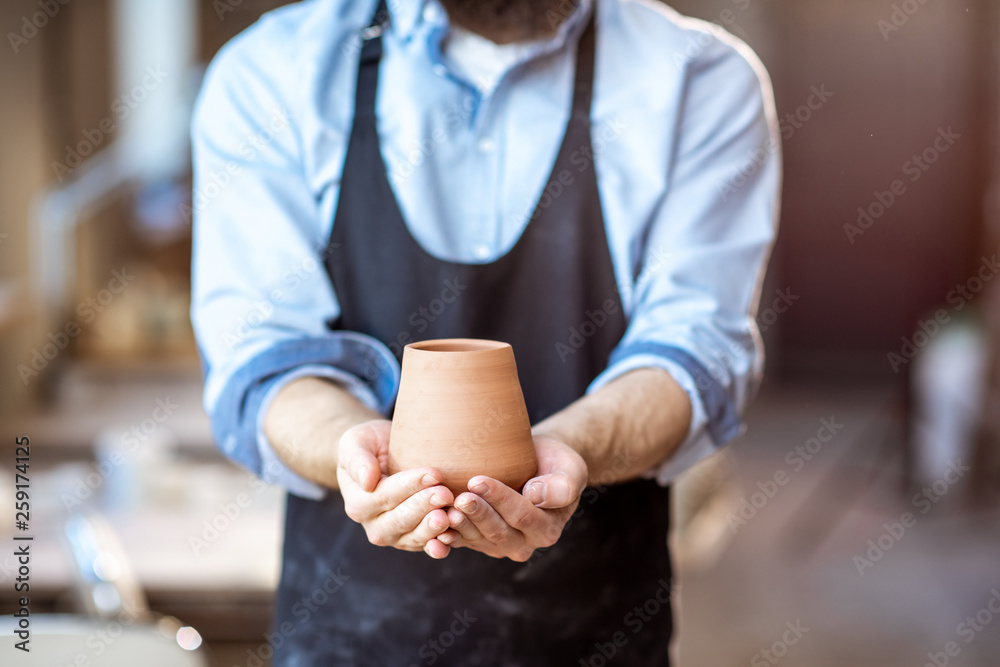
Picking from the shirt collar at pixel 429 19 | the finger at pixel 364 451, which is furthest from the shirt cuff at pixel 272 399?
the shirt collar at pixel 429 19

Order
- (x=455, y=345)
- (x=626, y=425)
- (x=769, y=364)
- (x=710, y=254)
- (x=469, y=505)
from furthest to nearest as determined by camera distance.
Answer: (x=769, y=364) → (x=710, y=254) → (x=626, y=425) → (x=455, y=345) → (x=469, y=505)

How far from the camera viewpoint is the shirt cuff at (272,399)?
1107 mm

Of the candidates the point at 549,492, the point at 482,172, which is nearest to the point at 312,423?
the point at 549,492

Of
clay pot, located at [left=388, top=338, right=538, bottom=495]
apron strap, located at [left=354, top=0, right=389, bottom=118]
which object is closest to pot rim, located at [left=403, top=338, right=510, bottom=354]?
clay pot, located at [left=388, top=338, right=538, bottom=495]

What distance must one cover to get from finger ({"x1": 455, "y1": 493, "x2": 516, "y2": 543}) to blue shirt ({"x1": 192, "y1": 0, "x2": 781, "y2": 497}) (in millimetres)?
335

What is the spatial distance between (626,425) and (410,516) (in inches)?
13.4

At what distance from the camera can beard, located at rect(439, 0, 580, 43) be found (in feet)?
4.09

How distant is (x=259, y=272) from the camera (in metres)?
1.18

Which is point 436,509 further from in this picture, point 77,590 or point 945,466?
point 945,466

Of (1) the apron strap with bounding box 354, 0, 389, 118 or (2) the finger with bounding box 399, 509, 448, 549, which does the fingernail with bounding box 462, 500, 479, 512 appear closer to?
(2) the finger with bounding box 399, 509, 448, 549

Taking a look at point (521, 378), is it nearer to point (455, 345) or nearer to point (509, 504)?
point (455, 345)

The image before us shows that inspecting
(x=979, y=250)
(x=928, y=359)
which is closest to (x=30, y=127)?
(x=928, y=359)

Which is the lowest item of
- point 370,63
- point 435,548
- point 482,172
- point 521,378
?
point 521,378

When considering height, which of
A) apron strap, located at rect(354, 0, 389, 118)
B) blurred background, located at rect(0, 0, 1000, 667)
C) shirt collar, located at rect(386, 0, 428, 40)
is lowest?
blurred background, located at rect(0, 0, 1000, 667)
